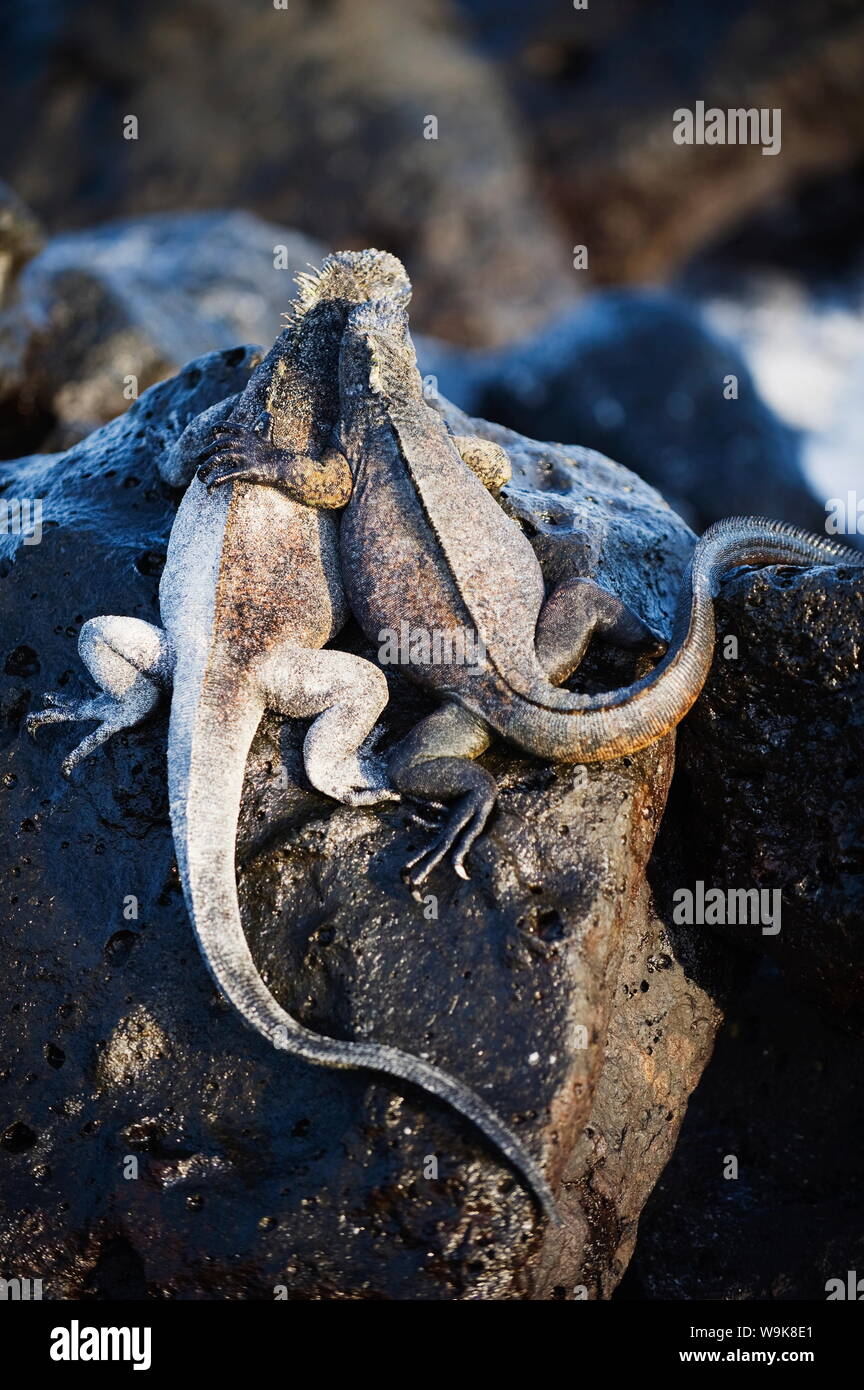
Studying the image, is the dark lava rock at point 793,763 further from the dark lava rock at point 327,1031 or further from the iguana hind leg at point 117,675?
the iguana hind leg at point 117,675

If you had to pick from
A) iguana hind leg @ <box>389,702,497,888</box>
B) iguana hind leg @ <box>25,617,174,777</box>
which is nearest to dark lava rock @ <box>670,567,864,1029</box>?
iguana hind leg @ <box>389,702,497,888</box>

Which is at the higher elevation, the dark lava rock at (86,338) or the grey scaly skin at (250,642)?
the dark lava rock at (86,338)

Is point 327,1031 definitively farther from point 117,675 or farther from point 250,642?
point 117,675

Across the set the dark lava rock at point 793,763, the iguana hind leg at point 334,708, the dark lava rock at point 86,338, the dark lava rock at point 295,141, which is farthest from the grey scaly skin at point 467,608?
the dark lava rock at point 295,141

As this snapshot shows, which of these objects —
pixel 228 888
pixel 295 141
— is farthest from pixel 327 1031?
pixel 295 141

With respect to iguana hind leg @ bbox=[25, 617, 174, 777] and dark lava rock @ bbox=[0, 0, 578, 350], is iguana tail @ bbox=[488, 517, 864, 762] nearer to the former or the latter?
iguana hind leg @ bbox=[25, 617, 174, 777]

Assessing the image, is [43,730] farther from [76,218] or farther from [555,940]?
[76,218]
